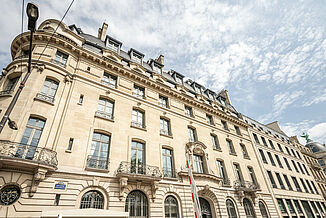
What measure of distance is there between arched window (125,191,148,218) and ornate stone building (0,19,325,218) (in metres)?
0.06

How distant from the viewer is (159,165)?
1289cm

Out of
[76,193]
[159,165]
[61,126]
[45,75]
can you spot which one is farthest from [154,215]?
[45,75]

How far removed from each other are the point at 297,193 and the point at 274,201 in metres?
7.81

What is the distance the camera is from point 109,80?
48.8 feet

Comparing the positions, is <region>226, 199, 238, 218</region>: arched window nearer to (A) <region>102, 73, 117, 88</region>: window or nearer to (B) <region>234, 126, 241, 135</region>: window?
(B) <region>234, 126, 241, 135</region>: window

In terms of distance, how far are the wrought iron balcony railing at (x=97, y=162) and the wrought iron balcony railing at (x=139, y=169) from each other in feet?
3.09

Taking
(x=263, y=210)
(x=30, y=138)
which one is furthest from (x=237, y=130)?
(x=30, y=138)

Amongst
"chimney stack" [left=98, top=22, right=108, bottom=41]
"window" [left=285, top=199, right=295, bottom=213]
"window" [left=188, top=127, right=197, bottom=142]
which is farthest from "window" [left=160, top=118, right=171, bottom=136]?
"window" [left=285, top=199, right=295, bottom=213]

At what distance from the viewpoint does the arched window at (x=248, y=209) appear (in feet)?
54.3

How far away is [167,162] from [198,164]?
378 cm

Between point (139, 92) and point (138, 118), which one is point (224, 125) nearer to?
point (139, 92)

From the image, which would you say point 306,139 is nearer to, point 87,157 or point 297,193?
point 297,193

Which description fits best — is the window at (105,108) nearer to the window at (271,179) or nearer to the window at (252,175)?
the window at (252,175)

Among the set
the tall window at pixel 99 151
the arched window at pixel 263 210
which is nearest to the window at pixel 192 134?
the tall window at pixel 99 151
